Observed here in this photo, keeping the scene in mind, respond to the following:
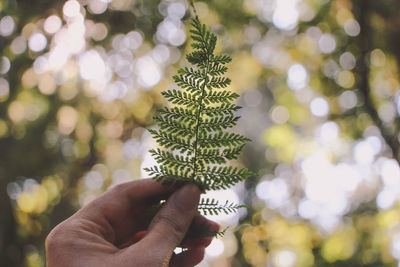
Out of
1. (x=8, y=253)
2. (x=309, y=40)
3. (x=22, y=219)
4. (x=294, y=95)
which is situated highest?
(x=309, y=40)

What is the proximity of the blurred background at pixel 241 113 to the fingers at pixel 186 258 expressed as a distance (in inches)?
112

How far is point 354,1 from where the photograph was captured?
453 cm

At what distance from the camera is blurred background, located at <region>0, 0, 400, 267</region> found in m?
4.92

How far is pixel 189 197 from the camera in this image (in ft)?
4.06

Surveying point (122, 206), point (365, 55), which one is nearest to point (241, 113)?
point (365, 55)

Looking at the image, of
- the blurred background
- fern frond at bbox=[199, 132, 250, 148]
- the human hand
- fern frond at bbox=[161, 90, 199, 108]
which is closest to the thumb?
the human hand

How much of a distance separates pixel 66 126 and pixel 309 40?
602cm

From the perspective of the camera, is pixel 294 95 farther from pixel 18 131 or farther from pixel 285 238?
pixel 18 131

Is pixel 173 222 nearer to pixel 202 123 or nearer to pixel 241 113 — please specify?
pixel 202 123

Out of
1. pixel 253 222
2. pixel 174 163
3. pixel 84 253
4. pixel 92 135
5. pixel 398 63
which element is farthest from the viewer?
pixel 92 135

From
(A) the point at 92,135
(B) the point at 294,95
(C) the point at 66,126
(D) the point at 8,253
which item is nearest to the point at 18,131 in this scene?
(C) the point at 66,126

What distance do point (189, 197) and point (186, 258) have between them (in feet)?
1.21

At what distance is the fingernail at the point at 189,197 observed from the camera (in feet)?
4.07

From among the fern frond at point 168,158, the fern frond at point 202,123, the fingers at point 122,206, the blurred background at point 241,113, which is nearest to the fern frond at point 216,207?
the fern frond at point 202,123
